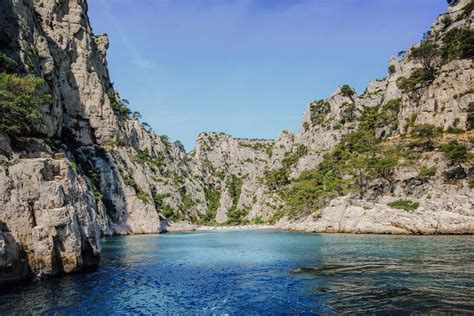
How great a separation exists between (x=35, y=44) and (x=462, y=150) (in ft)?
332

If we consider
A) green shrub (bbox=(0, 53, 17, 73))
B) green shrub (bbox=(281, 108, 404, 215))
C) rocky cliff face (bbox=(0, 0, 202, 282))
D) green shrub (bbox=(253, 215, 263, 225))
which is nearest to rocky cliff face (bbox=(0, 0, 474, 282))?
rocky cliff face (bbox=(0, 0, 202, 282))

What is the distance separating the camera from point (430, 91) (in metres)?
96.4

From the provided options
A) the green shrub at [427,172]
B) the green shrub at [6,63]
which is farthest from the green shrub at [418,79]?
the green shrub at [6,63]

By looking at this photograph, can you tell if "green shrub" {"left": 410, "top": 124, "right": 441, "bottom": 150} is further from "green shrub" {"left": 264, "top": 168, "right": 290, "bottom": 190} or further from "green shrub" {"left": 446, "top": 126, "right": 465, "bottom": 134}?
"green shrub" {"left": 264, "top": 168, "right": 290, "bottom": 190}

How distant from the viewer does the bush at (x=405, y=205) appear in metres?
72.8

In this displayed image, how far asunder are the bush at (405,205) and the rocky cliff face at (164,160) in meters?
0.53

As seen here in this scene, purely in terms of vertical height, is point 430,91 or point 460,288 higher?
point 430,91

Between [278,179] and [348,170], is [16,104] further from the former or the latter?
[278,179]

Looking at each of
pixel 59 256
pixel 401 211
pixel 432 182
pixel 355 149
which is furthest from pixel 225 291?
pixel 355 149

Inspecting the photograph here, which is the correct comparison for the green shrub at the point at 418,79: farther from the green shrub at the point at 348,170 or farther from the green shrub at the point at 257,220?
the green shrub at the point at 257,220

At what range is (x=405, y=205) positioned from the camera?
247 feet

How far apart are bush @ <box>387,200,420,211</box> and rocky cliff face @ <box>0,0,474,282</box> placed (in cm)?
53

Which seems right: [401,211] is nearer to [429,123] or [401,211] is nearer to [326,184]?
[429,123]

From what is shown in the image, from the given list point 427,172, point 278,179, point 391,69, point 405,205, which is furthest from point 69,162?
point 278,179
